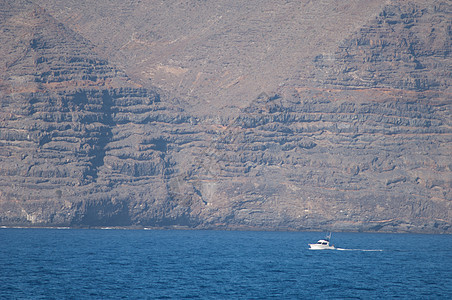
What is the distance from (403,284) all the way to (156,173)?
332 ft

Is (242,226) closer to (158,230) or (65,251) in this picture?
(158,230)

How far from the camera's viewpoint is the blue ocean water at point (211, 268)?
95.6m

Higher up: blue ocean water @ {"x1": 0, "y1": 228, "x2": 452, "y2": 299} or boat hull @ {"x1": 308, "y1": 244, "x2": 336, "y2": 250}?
boat hull @ {"x1": 308, "y1": 244, "x2": 336, "y2": 250}

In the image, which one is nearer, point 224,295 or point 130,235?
point 224,295

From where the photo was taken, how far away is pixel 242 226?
196 meters

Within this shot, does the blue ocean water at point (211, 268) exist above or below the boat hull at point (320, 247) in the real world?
below

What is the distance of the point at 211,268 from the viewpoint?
116m

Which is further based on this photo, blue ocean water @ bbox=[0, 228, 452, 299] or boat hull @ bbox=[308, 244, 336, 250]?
boat hull @ bbox=[308, 244, 336, 250]

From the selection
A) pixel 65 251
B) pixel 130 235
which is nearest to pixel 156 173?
pixel 130 235

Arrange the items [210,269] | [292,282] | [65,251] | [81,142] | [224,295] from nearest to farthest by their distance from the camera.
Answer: [224,295] → [292,282] → [210,269] → [65,251] → [81,142]

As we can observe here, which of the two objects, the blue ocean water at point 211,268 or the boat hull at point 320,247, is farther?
the boat hull at point 320,247

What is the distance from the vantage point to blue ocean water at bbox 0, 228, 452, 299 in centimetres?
9562

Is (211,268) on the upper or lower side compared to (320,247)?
lower

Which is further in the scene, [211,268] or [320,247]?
[320,247]
